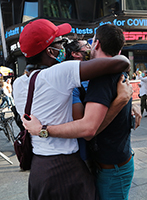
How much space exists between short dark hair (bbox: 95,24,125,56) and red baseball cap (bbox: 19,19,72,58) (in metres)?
0.31

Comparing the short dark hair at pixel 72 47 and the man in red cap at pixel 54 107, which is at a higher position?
the short dark hair at pixel 72 47

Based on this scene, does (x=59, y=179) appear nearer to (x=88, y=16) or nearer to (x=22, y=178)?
(x=22, y=178)

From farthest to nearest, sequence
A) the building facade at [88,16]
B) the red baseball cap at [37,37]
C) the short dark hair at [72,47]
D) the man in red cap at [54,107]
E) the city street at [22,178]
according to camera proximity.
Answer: the building facade at [88,16] < the city street at [22,178] < the short dark hair at [72,47] < the red baseball cap at [37,37] < the man in red cap at [54,107]

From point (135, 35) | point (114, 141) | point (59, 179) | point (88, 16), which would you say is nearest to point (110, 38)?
point (114, 141)

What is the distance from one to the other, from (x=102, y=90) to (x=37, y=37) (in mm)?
534

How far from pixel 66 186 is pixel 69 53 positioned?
3.35 feet

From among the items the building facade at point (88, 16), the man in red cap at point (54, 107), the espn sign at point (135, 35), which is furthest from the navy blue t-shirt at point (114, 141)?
the espn sign at point (135, 35)

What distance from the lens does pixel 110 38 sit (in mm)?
1313

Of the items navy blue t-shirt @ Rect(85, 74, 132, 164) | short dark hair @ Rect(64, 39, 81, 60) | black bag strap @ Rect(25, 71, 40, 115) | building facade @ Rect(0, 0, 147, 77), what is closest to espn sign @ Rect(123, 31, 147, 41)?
building facade @ Rect(0, 0, 147, 77)

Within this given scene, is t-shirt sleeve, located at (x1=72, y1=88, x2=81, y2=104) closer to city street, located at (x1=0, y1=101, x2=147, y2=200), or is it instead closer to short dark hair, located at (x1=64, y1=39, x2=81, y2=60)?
short dark hair, located at (x1=64, y1=39, x2=81, y2=60)

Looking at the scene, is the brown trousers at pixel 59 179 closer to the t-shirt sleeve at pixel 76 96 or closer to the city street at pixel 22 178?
the t-shirt sleeve at pixel 76 96

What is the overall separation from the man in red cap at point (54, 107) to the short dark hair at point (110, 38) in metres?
0.16

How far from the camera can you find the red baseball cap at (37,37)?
4.17ft

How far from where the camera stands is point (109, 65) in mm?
1154
